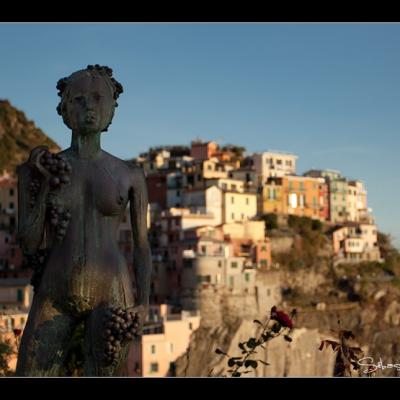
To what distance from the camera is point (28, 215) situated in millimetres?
4090

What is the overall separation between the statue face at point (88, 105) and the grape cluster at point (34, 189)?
0.27 m

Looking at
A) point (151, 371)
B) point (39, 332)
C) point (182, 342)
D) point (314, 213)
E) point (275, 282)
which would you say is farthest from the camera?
point (314, 213)

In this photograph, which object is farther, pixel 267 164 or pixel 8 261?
pixel 267 164

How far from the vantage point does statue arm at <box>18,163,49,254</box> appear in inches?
159

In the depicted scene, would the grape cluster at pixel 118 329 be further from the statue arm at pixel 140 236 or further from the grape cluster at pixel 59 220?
the grape cluster at pixel 59 220

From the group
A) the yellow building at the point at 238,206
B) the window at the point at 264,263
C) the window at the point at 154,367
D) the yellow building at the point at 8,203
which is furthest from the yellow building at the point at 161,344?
the yellow building at the point at 8,203

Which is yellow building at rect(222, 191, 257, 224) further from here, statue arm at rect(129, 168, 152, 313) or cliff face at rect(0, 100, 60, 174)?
statue arm at rect(129, 168, 152, 313)

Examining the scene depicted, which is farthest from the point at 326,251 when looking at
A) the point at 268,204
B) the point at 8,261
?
the point at 8,261

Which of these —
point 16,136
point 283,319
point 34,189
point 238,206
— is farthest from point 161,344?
point 16,136

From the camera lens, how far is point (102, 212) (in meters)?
4.09

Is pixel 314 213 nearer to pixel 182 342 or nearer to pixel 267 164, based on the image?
pixel 267 164

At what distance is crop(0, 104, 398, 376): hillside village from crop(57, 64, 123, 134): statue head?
41637 millimetres

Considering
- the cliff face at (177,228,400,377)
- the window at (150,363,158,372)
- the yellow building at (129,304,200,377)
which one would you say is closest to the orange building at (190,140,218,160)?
the cliff face at (177,228,400,377)

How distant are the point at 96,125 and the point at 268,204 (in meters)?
67.5
